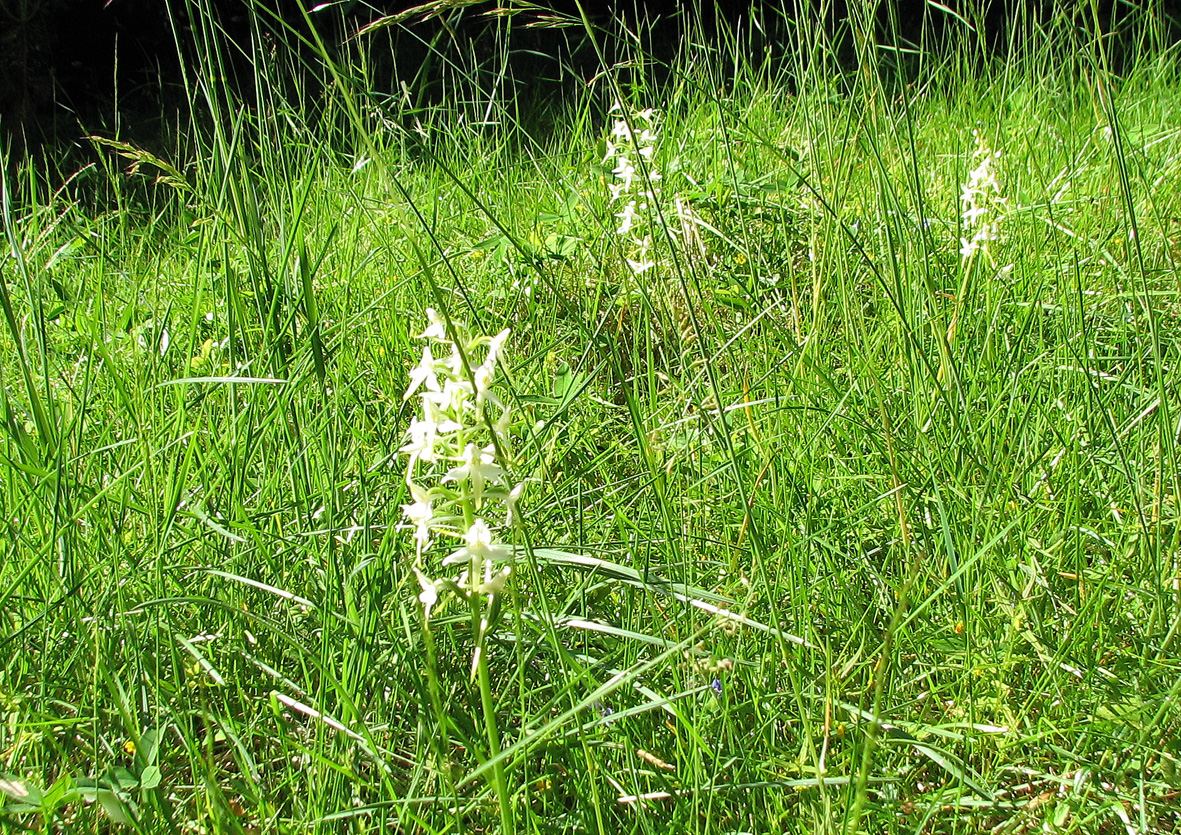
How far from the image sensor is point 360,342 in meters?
1.88

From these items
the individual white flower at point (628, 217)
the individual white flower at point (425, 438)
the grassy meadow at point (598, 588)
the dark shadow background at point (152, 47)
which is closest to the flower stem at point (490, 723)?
the grassy meadow at point (598, 588)

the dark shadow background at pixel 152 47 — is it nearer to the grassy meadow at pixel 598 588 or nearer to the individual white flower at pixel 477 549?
the grassy meadow at pixel 598 588

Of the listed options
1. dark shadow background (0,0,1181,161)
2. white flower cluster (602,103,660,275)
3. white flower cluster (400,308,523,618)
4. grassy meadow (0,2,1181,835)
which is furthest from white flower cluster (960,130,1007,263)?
dark shadow background (0,0,1181,161)

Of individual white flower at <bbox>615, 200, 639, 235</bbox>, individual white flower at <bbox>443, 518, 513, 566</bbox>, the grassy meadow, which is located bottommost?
the grassy meadow

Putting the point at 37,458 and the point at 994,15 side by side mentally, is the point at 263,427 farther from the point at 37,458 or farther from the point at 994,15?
the point at 994,15

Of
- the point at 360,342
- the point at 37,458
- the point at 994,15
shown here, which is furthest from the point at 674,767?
the point at 994,15

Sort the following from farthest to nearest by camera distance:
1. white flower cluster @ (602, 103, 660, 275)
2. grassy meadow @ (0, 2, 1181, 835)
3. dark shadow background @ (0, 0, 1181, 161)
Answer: dark shadow background @ (0, 0, 1181, 161) → white flower cluster @ (602, 103, 660, 275) → grassy meadow @ (0, 2, 1181, 835)

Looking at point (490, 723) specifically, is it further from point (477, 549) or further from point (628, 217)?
point (628, 217)

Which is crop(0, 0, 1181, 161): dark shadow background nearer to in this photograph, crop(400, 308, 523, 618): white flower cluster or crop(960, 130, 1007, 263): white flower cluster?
crop(960, 130, 1007, 263): white flower cluster

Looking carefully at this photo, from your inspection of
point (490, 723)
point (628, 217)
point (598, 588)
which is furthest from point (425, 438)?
point (628, 217)

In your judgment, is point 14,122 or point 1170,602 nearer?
point 1170,602

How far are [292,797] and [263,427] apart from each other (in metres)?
0.48

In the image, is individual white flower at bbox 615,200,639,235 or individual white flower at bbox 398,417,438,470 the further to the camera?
individual white flower at bbox 615,200,639,235

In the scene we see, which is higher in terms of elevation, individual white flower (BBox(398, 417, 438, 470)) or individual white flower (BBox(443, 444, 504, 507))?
individual white flower (BBox(398, 417, 438, 470))
